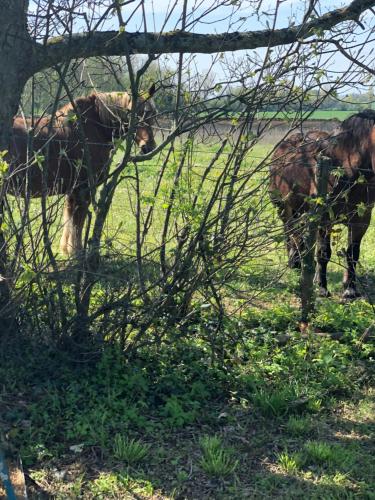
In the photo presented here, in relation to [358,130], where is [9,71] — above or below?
above

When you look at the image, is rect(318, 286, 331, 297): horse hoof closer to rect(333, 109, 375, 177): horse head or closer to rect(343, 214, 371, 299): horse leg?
rect(343, 214, 371, 299): horse leg

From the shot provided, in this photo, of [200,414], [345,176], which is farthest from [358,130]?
[200,414]

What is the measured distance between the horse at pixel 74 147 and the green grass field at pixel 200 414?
49cm

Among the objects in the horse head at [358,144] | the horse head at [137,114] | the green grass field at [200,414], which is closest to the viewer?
the green grass field at [200,414]

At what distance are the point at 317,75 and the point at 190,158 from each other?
118 centimetres

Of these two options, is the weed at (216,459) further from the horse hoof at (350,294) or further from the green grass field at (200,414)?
the horse hoof at (350,294)

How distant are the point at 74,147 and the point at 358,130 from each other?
3007 mm

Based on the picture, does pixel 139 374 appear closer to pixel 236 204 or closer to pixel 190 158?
pixel 236 204

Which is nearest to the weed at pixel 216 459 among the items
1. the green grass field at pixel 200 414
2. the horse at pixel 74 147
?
the green grass field at pixel 200 414

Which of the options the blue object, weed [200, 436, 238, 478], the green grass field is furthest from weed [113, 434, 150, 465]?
the blue object

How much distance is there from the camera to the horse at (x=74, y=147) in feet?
13.6

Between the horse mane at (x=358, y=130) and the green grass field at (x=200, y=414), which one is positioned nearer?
the green grass field at (x=200, y=414)

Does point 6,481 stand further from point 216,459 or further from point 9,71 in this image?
point 9,71

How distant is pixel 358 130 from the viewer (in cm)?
618
